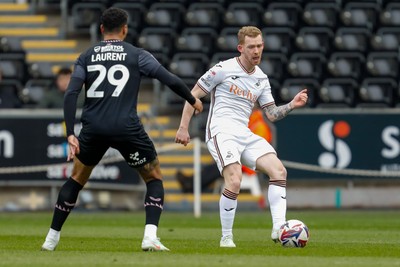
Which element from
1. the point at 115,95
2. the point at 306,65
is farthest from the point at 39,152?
the point at 115,95

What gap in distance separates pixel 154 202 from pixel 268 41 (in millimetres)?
15386

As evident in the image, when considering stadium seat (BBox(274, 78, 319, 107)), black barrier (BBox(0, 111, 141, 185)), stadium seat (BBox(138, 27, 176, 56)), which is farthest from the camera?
stadium seat (BBox(138, 27, 176, 56))

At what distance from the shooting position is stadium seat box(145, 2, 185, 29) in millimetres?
26656

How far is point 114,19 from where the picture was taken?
1118cm

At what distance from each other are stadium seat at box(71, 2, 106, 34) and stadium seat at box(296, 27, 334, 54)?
4.42 meters

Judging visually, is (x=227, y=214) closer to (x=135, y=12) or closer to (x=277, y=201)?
(x=277, y=201)

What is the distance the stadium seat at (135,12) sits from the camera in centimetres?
2648

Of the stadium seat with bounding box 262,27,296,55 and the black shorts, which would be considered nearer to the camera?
the black shorts

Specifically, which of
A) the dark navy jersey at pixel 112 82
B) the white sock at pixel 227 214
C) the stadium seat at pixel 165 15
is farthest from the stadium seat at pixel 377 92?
the dark navy jersey at pixel 112 82

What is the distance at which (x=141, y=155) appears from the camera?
11.3m

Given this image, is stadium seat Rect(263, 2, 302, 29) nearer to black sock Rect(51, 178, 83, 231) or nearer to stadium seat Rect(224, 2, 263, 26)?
stadium seat Rect(224, 2, 263, 26)

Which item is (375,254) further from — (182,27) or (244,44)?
(182,27)

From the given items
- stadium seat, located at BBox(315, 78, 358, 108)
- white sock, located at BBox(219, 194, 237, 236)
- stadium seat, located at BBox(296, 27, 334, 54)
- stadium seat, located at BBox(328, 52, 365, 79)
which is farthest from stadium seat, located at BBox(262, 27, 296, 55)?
white sock, located at BBox(219, 194, 237, 236)

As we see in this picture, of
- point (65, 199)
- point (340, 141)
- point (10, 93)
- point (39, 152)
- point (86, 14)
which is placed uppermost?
point (65, 199)
